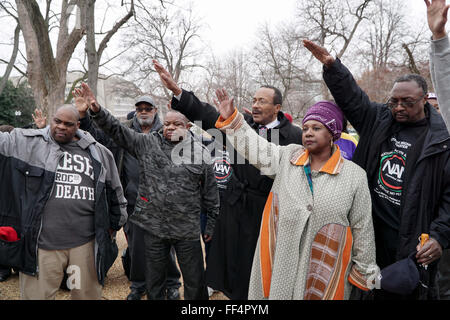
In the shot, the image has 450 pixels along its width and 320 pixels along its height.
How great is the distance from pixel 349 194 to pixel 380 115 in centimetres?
83

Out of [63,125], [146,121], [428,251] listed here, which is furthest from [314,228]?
[146,121]

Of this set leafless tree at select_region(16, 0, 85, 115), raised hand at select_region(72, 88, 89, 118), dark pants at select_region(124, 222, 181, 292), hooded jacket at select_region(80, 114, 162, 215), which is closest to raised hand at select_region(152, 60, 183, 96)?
raised hand at select_region(72, 88, 89, 118)

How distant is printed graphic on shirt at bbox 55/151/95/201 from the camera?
2861 mm

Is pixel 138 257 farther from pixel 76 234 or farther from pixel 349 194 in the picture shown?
pixel 349 194

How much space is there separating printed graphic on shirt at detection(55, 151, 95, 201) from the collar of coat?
190 centimetres

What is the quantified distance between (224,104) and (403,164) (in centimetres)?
132

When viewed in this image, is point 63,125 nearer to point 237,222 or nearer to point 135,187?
point 135,187

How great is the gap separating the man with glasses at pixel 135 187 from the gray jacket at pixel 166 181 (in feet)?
2.40

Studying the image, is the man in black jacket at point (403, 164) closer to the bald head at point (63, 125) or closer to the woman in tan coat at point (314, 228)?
the woman in tan coat at point (314, 228)

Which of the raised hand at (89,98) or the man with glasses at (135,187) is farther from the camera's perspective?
the man with glasses at (135,187)

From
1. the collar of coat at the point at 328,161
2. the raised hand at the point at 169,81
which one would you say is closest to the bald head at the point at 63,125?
the raised hand at the point at 169,81

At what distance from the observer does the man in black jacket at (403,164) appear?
211 cm

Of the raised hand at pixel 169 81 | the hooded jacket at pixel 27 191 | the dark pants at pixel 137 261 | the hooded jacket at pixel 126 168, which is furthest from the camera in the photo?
the hooded jacket at pixel 126 168

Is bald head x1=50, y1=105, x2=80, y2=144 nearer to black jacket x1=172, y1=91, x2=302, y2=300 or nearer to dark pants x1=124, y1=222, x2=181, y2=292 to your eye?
black jacket x1=172, y1=91, x2=302, y2=300
